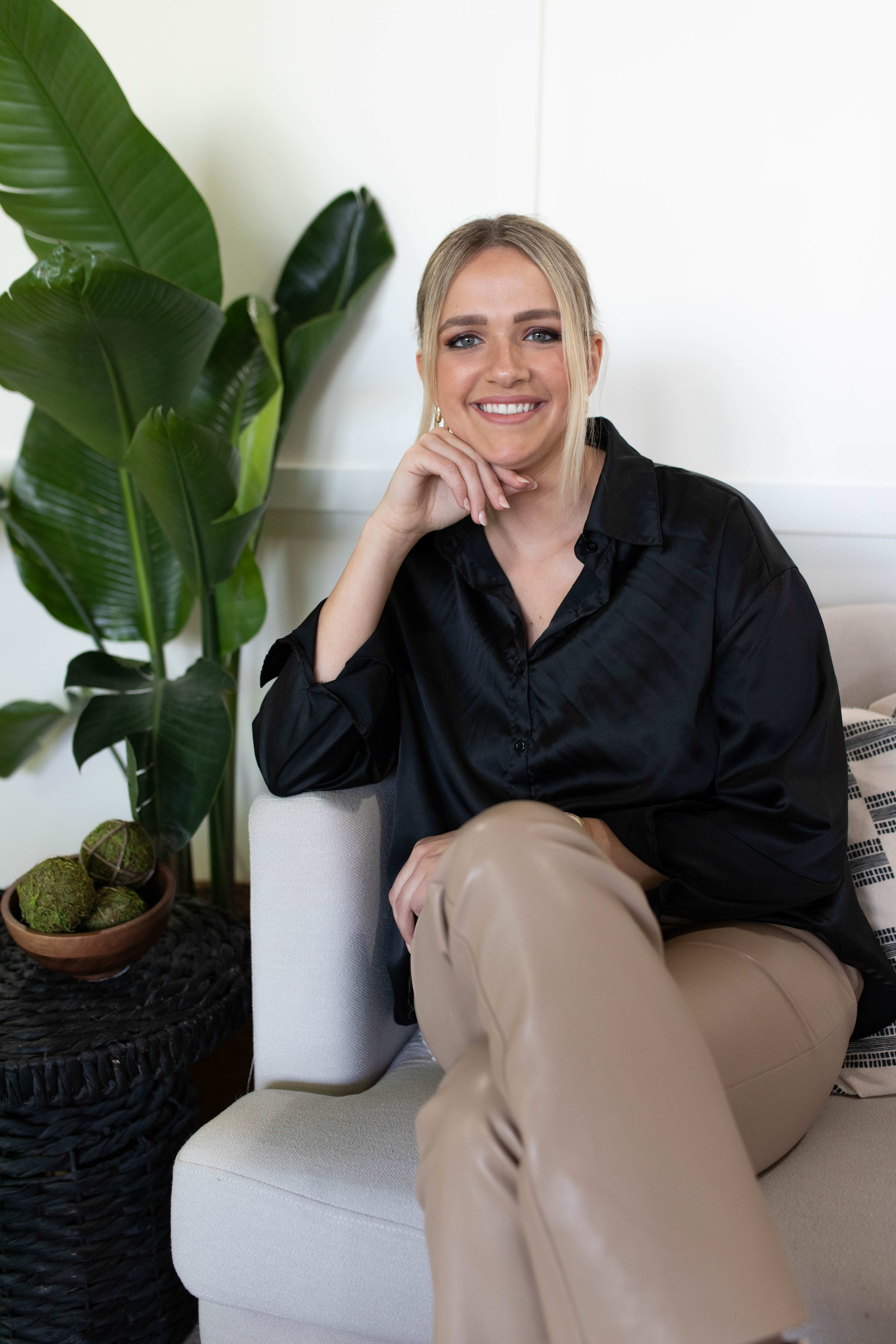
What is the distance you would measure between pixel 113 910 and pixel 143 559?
2.04 feet

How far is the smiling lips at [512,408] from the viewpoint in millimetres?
1210

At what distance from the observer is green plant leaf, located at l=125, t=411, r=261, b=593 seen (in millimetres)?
1357

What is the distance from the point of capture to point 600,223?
5.48 ft

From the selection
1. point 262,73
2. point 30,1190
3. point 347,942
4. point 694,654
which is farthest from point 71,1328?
point 262,73

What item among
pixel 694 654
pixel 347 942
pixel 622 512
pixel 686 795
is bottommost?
pixel 347 942

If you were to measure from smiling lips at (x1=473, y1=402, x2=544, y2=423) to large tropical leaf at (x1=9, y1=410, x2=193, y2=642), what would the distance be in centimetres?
72

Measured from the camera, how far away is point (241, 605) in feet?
5.72

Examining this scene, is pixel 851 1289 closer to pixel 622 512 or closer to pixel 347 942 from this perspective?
pixel 347 942

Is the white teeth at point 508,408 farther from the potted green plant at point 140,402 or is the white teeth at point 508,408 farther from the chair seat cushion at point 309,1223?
the chair seat cushion at point 309,1223

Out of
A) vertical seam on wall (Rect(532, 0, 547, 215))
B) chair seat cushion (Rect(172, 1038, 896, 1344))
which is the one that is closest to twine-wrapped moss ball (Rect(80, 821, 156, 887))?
chair seat cushion (Rect(172, 1038, 896, 1344))

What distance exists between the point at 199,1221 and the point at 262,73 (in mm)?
1708

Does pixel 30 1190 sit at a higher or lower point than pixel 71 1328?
higher

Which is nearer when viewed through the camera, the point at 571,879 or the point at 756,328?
the point at 571,879

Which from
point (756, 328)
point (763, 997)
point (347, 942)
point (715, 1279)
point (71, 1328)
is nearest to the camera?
point (715, 1279)
